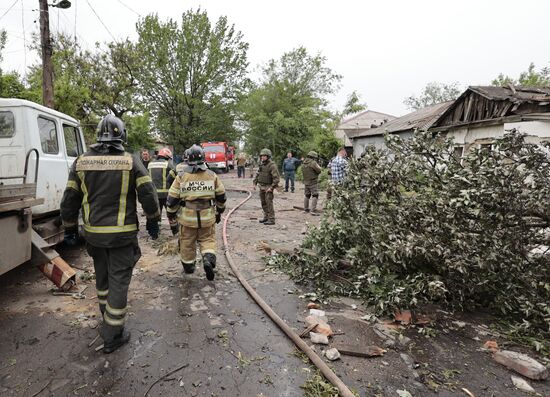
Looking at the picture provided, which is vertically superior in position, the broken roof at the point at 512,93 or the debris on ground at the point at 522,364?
the broken roof at the point at 512,93

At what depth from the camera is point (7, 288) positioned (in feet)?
13.3

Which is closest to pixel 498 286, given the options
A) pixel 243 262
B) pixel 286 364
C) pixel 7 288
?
pixel 286 364

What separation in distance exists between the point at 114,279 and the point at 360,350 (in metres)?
2.20

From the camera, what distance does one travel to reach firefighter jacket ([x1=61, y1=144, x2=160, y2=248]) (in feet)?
9.20

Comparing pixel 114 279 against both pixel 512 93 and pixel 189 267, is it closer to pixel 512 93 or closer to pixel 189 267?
pixel 189 267

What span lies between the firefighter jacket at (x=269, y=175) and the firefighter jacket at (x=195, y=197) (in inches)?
144

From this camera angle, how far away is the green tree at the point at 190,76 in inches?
944

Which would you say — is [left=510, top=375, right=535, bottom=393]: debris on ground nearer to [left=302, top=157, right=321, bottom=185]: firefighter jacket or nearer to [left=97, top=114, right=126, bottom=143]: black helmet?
[left=97, top=114, right=126, bottom=143]: black helmet

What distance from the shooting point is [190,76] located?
2539cm

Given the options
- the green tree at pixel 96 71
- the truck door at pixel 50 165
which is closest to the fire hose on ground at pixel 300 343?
the truck door at pixel 50 165

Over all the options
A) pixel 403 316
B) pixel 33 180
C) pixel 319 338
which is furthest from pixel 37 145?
pixel 403 316

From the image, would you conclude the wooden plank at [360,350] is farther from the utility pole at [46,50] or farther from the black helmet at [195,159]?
the utility pole at [46,50]

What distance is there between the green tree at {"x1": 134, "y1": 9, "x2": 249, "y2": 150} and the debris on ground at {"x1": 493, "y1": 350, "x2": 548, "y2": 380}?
80.1 feet

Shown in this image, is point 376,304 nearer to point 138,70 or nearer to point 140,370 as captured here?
point 140,370
